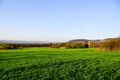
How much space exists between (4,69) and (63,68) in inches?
131

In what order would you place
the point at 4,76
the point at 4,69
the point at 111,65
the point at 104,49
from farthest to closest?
the point at 104,49 < the point at 111,65 < the point at 4,69 < the point at 4,76

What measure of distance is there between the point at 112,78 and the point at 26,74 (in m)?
4.44

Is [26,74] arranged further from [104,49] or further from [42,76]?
[104,49]

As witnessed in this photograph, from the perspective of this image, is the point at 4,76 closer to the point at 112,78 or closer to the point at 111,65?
the point at 112,78

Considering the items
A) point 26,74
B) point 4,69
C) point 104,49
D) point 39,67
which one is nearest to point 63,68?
point 39,67

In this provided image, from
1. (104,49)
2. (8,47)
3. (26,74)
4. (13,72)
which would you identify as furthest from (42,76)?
(8,47)

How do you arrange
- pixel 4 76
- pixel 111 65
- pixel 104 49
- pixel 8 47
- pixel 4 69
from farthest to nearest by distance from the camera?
pixel 8 47 → pixel 104 49 → pixel 111 65 → pixel 4 69 → pixel 4 76

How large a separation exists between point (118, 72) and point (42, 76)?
4.28m

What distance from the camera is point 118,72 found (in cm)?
1291

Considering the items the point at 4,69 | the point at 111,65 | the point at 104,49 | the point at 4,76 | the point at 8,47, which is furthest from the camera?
the point at 8,47

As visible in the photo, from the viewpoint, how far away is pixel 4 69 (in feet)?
42.2

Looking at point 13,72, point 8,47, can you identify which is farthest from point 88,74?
point 8,47

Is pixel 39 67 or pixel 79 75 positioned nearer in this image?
pixel 79 75

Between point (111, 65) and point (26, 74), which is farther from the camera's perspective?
point (111, 65)
